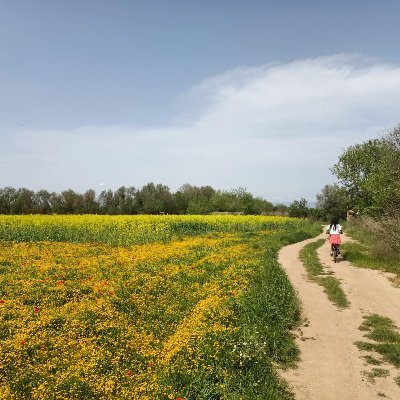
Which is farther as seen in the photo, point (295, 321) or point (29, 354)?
point (295, 321)

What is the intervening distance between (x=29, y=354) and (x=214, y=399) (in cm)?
443

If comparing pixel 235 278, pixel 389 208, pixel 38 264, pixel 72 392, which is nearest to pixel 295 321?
pixel 235 278

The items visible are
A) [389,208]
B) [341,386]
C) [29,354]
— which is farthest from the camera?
[389,208]

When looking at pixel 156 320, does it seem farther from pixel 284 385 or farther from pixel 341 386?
pixel 341 386

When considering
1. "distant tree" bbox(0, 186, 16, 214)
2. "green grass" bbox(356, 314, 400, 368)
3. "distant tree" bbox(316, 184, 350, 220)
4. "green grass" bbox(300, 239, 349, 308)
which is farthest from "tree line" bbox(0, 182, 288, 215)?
"green grass" bbox(356, 314, 400, 368)

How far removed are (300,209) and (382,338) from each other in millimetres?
75226

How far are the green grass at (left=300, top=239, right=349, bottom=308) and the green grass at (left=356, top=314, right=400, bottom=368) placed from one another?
1990 mm

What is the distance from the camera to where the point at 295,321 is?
12219mm

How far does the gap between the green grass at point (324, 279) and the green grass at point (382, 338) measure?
199 cm

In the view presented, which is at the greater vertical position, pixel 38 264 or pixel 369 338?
pixel 38 264

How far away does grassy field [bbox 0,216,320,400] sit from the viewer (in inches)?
295

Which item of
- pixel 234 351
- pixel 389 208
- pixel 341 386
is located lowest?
pixel 341 386

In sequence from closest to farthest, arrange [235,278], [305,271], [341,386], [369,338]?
[341,386], [369,338], [235,278], [305,271]

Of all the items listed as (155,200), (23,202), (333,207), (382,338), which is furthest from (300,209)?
(382,338)
